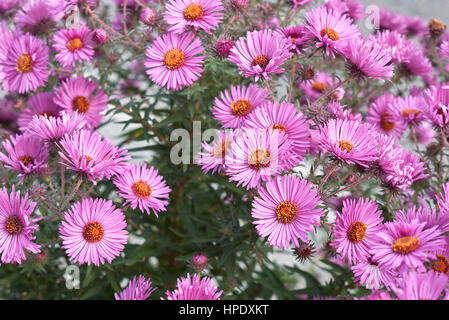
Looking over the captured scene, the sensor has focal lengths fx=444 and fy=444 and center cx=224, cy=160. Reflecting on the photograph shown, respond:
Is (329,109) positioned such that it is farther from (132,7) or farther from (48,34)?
(48,34)

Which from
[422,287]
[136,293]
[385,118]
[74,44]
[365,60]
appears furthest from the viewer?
[385,118]

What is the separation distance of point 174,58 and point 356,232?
0.52 metres

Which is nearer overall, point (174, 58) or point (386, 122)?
→ point (174, 58)

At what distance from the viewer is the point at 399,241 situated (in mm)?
732

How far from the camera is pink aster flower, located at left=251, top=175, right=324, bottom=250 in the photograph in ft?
2.59

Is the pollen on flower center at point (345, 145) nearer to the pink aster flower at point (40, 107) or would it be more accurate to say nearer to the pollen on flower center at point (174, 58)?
the pollen on flower center at point (174, 58)

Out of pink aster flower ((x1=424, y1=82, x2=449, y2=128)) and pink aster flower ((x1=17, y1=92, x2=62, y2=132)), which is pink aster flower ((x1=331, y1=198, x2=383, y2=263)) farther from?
pink aster flower ((x1=17, y1=92, x2=62, y2=132))

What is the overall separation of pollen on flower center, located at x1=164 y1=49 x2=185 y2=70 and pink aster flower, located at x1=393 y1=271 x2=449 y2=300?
61 centimetres

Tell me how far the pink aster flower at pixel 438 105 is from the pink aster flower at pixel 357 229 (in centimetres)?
23

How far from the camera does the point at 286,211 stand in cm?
81

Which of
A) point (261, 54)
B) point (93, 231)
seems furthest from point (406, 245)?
point (93, 231)

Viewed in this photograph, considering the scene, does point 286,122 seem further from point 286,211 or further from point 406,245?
point 406,245

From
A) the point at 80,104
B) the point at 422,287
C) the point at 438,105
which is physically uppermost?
the point at 80,104
